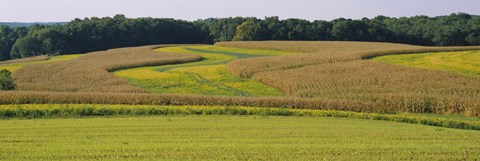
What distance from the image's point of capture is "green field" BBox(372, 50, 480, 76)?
52.3 m

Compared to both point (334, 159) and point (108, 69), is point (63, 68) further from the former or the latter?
point (334, 159)

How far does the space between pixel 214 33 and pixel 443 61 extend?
88072 millimetres

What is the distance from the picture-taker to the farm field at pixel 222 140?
19.2 m

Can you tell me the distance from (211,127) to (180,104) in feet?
38.2

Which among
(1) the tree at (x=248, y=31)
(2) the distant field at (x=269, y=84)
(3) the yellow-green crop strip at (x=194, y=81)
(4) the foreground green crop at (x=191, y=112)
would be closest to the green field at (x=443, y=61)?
(2) the distant field at (x=269, y=84)

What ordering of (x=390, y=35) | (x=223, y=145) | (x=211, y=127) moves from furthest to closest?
(x=390, y=35), (x=211, y=127), (x=223, y=145)

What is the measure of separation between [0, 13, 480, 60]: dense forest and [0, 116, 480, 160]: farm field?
294 feet

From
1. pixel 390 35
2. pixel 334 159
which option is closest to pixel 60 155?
pixel 334 159

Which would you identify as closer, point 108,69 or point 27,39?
point 108,69

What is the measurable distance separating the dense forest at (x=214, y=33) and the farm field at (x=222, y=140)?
8961 cm

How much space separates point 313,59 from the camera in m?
62.0

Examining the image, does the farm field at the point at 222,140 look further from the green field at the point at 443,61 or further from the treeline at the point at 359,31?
the treeline at the point at 359,31

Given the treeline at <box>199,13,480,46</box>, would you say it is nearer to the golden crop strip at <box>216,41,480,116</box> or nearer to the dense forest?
the dense forest

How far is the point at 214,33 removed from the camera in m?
142
